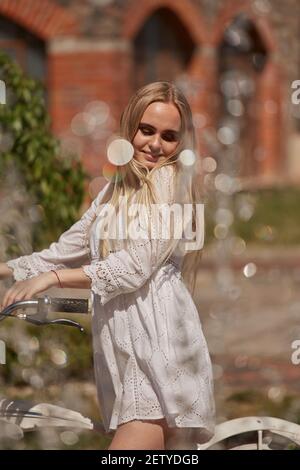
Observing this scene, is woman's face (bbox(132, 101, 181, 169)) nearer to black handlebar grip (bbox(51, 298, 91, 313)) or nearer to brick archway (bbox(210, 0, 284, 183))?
black handlebar grip (bbox(51, 298, 91, 313))

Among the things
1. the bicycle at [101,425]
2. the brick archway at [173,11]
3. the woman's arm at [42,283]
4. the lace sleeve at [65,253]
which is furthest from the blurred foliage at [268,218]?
the woman's arm at [42,283]

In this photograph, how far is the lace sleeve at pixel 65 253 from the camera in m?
3.08

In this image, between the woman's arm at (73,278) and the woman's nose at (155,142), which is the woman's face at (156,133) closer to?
the woman's nose at (155,142)

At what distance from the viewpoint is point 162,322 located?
2.94m

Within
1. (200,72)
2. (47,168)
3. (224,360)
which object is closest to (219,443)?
(47,168)

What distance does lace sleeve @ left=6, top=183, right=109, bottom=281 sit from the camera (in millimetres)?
3080

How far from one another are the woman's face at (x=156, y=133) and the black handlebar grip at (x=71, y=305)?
15.5 inches

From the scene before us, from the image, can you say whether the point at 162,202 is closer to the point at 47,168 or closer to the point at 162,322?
the point at 162,322

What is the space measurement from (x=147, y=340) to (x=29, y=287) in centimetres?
33

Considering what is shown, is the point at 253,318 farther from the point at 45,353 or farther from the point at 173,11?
the point at 173,11

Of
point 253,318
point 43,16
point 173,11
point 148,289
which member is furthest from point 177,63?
point 148,289

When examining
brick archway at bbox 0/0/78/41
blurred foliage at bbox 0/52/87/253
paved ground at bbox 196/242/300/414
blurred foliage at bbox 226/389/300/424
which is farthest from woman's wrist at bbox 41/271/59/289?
brick archway at bbox 0/0/78/41

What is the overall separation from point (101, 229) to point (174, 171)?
236mm

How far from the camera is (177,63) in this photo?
16219 mm
